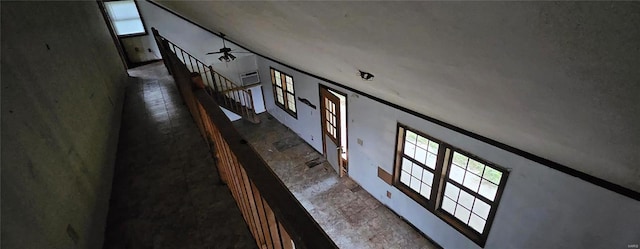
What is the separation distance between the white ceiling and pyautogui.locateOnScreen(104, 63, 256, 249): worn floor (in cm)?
136

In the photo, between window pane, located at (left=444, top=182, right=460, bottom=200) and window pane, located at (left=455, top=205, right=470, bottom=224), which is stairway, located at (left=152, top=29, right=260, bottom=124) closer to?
window pane, located at (left=444, top=182, right=460, bottom=200)

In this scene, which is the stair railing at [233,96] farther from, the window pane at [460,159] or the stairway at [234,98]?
the window pane at [460,159]

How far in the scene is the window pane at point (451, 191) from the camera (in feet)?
12.4

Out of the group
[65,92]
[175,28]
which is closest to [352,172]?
[65,92]

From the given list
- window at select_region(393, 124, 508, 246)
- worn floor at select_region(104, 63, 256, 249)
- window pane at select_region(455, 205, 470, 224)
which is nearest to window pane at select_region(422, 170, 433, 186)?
window at select_region(393, 124, 508, 246)

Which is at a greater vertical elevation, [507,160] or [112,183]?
[112,183]

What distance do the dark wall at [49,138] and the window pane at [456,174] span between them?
149 inches

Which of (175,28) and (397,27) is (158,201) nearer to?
(397,27)

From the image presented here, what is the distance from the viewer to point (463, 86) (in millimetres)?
1607

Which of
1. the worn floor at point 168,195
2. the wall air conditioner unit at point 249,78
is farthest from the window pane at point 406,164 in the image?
the wall air conditioner unit at point 249,78

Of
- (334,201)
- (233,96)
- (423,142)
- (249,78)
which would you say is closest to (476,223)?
(423,142)

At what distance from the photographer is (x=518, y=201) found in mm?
3039

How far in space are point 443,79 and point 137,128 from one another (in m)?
3.28

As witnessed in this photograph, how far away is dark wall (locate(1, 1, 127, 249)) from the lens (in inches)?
43.8
